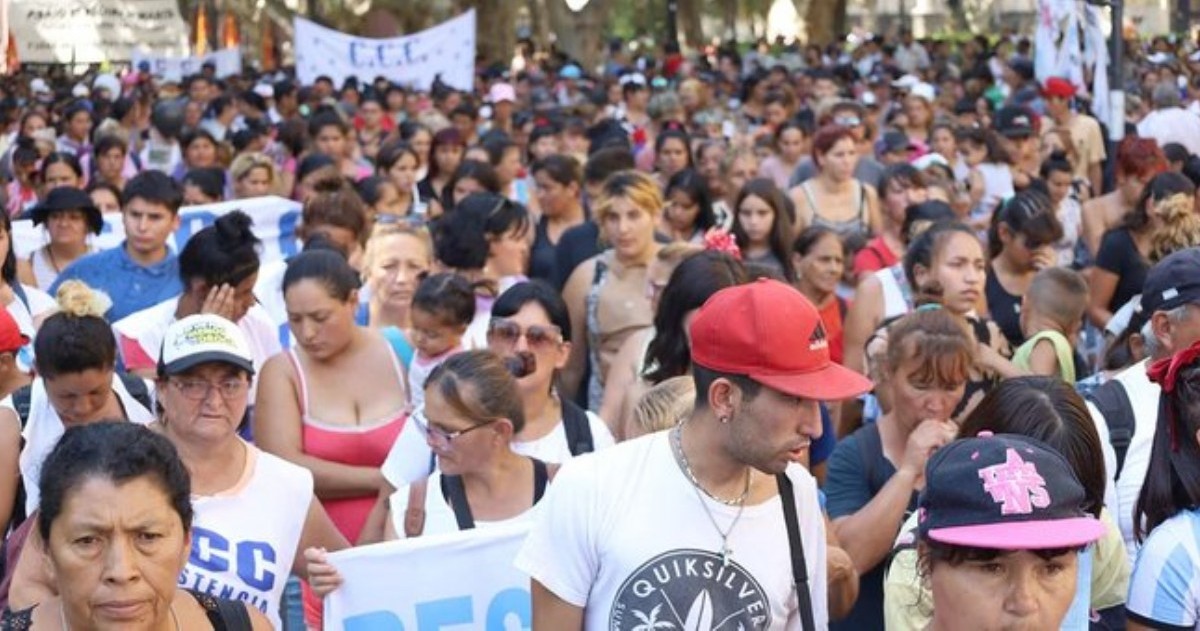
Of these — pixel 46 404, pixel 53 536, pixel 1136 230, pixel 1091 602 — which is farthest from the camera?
pixel 1136 230

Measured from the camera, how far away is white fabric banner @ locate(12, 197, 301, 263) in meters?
10.5

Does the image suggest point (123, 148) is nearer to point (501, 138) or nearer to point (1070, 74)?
point (501, 138)

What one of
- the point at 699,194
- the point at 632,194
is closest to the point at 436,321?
the point at 632,194

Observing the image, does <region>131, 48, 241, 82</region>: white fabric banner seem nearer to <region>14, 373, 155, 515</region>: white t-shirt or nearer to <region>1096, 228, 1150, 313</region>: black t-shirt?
<region>1096, 228, 1150, 313</region>: black t-shirt

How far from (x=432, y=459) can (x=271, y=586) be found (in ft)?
3.10

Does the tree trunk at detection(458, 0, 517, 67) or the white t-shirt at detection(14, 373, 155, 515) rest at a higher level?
the white t-shirt at detection(14, 373, 155, 515)

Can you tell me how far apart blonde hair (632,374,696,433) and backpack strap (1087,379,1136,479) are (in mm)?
1130

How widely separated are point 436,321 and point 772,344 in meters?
3.11

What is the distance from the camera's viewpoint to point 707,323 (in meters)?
3.97

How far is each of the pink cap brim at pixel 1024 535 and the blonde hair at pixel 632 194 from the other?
529 cm

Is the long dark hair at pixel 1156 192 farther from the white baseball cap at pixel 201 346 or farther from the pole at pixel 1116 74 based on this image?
the white baseball cap at pixel 201 346

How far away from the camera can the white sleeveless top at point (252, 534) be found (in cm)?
503

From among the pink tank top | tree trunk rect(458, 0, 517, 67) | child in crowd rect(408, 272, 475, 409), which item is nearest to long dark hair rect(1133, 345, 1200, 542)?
the pink tank top

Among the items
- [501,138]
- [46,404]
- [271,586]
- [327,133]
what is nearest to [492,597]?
[271,586]
